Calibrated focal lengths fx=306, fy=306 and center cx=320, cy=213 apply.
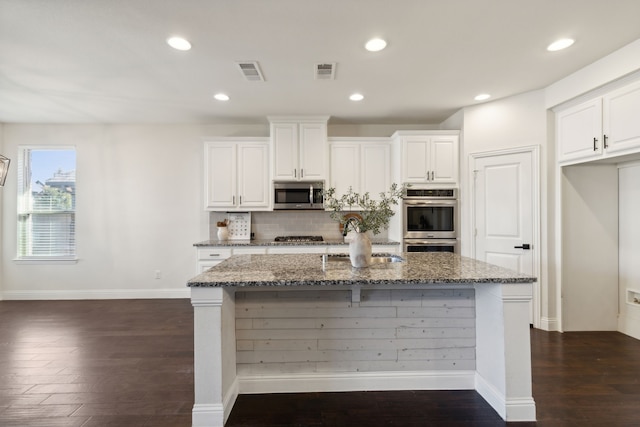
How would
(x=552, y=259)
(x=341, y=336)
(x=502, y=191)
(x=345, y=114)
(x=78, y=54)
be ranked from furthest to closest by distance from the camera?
(x=345, y=114) < (x=502, y=191) < (x=552, y=259) < (x=78, y=54) < (x=341, y=336)

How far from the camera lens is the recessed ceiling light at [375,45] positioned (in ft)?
8.00

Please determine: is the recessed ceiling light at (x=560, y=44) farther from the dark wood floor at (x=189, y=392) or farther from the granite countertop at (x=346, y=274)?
the dark wood floor at (x=189, y=392)

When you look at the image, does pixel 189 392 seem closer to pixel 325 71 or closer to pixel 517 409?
pixel 517 409

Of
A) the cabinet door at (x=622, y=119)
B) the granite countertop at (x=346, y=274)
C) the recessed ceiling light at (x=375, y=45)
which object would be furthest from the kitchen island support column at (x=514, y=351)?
the recessed ceiling light at (x=375, y=45)

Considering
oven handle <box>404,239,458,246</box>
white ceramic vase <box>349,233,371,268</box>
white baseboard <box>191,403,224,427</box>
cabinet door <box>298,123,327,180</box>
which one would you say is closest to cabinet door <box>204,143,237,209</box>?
cabinet door <box>298,123,327,180</box>

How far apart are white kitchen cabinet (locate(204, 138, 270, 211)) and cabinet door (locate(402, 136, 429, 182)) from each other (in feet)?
6.25

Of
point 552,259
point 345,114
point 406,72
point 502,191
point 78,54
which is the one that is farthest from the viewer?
point 345,114

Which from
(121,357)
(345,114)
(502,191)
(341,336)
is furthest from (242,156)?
(502,191)

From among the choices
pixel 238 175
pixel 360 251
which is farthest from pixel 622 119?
pixel 238 175

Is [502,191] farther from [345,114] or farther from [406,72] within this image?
[345,114]

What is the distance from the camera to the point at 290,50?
258cm

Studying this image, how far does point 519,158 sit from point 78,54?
452cm

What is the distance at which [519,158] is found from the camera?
3.52 meters

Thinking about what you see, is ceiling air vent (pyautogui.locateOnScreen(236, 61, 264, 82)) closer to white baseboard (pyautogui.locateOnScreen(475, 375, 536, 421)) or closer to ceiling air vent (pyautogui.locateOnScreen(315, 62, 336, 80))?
ceiling air vent (pyautogui.locateOnScreen(315, 62, 336, 80))
